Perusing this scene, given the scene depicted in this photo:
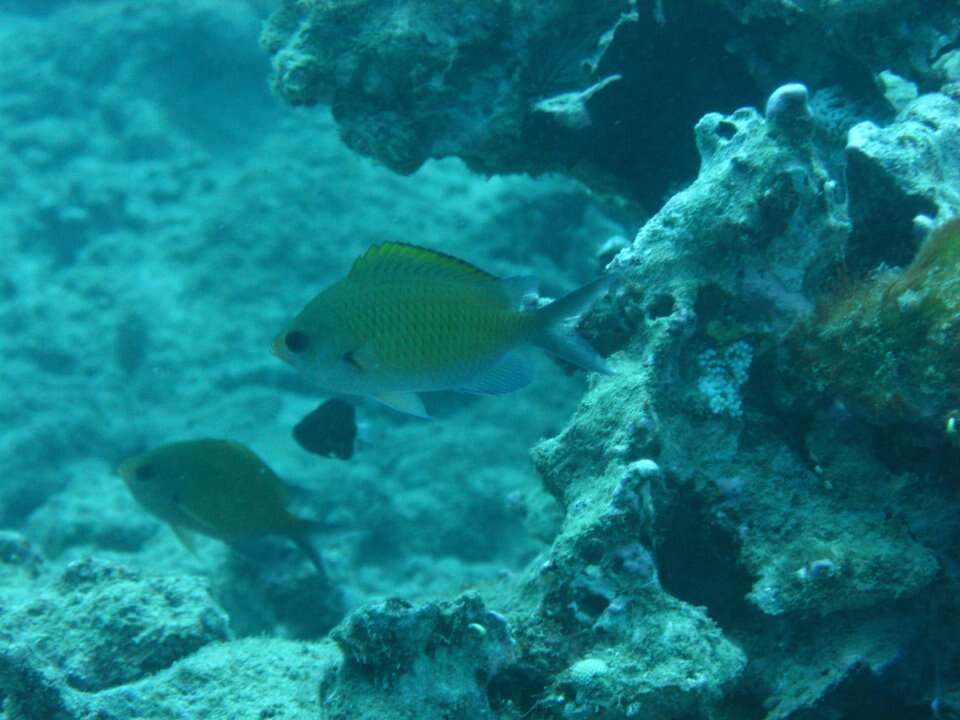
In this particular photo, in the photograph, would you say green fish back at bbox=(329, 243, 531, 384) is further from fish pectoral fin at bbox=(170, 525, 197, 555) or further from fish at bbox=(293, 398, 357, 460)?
fish pectoral fin at bbox=(170, 525, 197, 555)

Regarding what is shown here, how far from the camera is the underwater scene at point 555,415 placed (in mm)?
2318

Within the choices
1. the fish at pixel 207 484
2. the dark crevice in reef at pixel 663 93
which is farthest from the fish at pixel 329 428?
the dark crevice in reef at pixel 663 93

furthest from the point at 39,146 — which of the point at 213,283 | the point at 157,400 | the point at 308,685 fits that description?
the point at 308,685

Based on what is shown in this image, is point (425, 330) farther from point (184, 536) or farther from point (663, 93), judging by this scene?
point (184, 536)

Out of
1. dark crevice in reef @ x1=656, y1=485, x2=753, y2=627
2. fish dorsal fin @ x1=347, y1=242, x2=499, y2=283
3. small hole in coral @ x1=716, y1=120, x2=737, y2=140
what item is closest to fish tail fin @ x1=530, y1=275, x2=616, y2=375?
fish dorsal fin @ x1=347, y1=242, x2=499, y2=283

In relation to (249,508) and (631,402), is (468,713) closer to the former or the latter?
(631,402)

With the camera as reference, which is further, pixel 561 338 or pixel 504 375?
pixel 504 375

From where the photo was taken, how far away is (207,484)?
3.90 m

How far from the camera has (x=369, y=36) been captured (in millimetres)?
4070

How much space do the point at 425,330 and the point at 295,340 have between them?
1.80ft

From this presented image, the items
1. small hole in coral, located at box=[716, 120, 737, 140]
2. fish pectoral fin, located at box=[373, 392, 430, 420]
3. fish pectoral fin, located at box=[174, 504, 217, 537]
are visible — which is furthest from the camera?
fish pectoral fin, located at box=[174, 504, 217, 537]

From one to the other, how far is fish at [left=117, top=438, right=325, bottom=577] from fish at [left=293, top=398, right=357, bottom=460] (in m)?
0.32

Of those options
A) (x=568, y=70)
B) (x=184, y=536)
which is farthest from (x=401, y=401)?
(x=568, y=70)

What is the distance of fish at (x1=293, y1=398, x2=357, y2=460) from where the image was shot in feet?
13.4
